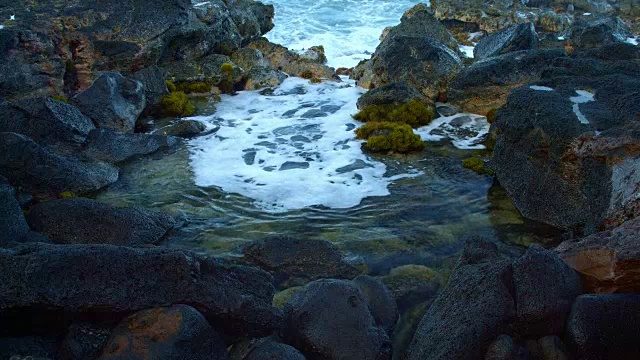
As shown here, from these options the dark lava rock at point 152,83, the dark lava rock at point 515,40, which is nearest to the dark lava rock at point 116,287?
the dark lava rock at point 152,83

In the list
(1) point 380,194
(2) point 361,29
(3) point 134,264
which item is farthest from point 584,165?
(2) point 361,29

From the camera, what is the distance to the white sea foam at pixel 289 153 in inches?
543

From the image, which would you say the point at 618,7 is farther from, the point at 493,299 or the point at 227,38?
the point at 493,299

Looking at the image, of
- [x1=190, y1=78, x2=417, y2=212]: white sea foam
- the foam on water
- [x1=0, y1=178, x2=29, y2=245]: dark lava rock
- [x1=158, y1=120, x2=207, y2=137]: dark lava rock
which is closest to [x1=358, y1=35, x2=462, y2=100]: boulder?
[x1=190, y1=78, x2=417, y2=212]: white sea foam

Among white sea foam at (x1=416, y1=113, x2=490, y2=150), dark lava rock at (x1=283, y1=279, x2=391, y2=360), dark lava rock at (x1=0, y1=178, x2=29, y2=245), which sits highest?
dark lava rock at (x1=0, y1=178, x2=29, y2=245)

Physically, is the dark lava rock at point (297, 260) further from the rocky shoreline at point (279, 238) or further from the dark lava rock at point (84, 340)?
the dark lava rock at point (84, 340)

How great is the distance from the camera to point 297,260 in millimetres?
10102

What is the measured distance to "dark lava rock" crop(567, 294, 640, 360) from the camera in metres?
6.53

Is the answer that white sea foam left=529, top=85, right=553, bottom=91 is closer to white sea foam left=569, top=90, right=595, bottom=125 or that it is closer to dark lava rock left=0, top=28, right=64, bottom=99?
white sea foam left=569, top=90, right=595, bottom=125

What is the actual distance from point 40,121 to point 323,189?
783 centimetres

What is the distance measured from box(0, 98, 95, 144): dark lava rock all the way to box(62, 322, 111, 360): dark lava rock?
9.77 meters

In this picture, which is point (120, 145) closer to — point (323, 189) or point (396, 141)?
point (323, 189)

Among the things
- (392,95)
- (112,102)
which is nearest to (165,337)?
(112,102)

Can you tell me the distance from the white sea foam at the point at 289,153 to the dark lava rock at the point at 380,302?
4371mm
